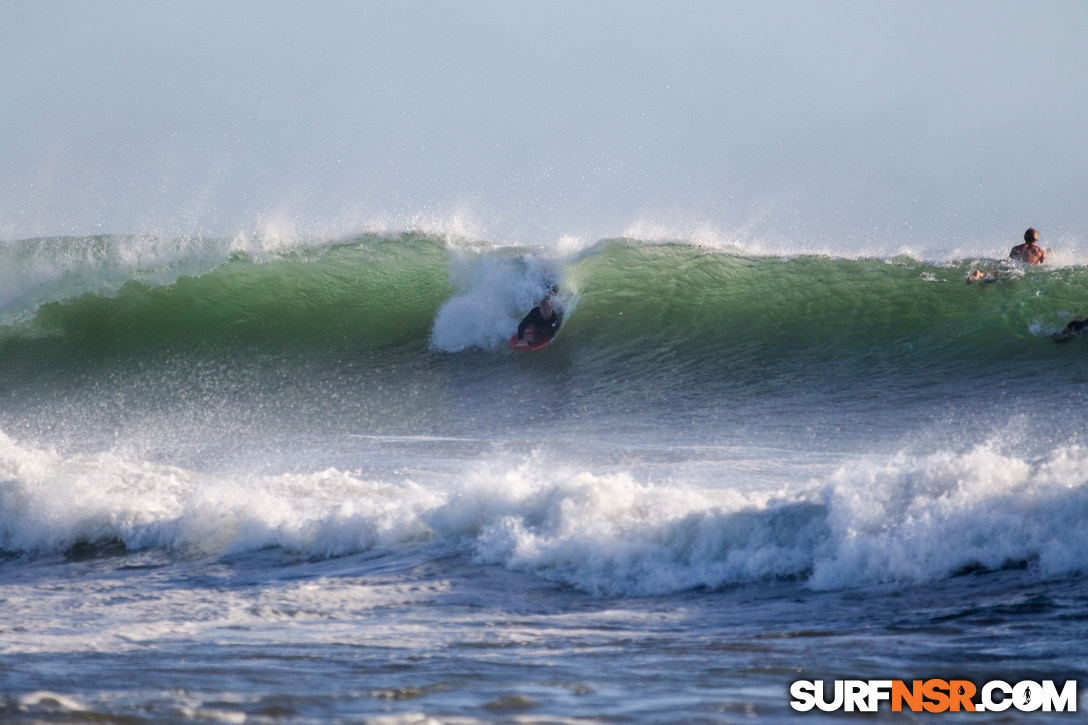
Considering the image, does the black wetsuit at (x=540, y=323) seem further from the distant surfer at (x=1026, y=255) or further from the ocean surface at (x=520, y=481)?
the distant surfer at (x=1026, y=255)

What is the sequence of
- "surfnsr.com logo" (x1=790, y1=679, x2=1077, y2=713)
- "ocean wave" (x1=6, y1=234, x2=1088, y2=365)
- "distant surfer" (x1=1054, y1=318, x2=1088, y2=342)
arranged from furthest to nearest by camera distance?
1. "ocean wave" (x1=6, y1=234, x2=1088, y2=365)
2. "distant surfer" (x1=1054, y1=318, x2=1088, y2=342)
3. "surfnsr.com logo" (x1=790, y1=679, x2=1077, y2=713)

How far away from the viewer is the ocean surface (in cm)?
402

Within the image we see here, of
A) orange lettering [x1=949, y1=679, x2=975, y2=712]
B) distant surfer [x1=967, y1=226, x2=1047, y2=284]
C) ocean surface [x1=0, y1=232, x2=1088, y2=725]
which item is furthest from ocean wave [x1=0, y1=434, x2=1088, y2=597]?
distant surfer [x1=967, y1=226, x2=1047, y2=284]

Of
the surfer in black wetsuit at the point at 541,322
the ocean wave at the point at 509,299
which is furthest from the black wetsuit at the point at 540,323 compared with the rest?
the ocean wave at the point at 509,299

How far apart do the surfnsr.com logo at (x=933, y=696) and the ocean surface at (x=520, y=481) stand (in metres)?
0.10

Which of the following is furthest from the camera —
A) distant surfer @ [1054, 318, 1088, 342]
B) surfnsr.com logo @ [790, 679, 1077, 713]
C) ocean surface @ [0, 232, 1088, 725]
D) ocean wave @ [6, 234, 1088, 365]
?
ocean wave @ [6, 234, 1088, 365]

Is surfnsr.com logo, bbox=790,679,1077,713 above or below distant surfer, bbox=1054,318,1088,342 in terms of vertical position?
below

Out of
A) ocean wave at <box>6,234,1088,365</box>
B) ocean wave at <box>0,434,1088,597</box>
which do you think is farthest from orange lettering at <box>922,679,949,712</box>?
ocean wave at <box>6,234,1088,365</box>

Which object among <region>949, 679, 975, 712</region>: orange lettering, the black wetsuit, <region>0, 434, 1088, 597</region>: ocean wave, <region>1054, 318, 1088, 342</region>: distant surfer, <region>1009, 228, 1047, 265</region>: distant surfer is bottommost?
<region>949, 679, 975, 712</region>: orange lettering

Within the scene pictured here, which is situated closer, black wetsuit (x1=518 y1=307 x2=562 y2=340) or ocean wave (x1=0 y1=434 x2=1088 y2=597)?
ocean wave (x1=0 y1=434 x2=1088 y2=597)

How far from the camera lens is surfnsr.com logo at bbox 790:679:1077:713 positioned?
136 inches

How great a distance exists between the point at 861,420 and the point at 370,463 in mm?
4789

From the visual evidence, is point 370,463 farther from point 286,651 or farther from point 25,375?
point 25,375

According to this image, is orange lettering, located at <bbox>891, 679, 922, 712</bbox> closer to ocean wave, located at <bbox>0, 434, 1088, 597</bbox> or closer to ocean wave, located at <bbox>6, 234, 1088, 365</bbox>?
ocean wave, located at <bbox>0, 434, 1088, 597</bbox>
